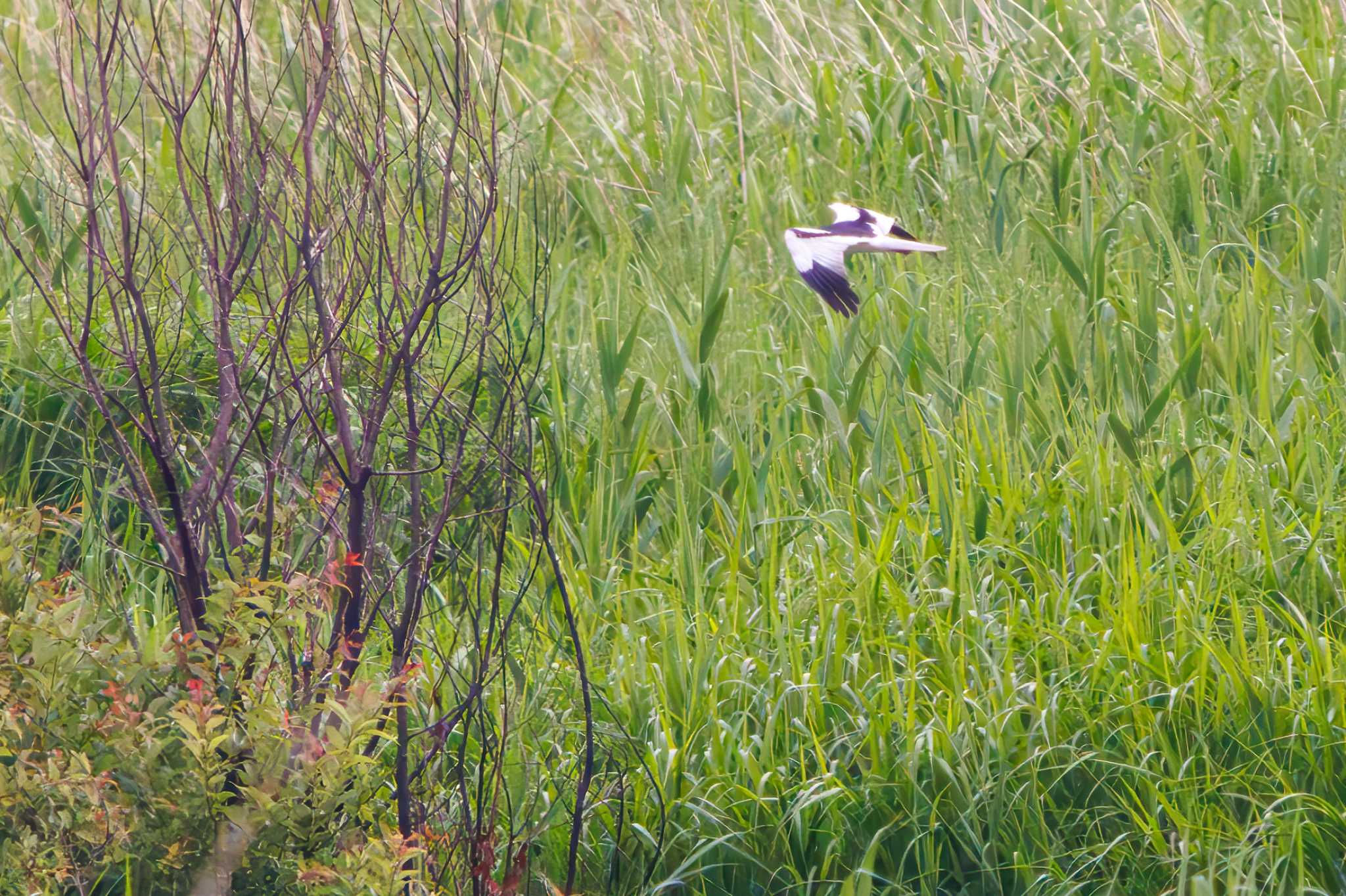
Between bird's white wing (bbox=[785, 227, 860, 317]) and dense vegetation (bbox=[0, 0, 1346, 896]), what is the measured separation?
0.11 metres

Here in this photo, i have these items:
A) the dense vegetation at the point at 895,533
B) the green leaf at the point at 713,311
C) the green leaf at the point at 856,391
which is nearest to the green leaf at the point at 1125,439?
the dense vegetation at the point at 895,533

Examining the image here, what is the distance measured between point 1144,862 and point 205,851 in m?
1.39

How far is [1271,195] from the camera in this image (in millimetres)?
4223

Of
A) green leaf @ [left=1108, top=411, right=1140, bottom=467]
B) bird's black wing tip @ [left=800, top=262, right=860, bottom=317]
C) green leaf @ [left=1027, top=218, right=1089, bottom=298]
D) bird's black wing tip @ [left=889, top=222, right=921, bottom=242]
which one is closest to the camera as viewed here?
green leaf @ [left=1108, top=411, right=1140, bottom=467]

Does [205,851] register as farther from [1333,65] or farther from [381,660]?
[1333,65]

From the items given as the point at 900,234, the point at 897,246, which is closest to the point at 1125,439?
the point at 897,246

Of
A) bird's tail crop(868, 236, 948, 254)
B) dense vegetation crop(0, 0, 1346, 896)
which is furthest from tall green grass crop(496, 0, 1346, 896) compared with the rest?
bird's tail crop(868, 236, 948, 254)

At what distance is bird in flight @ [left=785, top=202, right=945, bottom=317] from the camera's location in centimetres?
349

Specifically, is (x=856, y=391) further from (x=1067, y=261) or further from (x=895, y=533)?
(x=1067, y=261)

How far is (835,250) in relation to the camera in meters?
3.59

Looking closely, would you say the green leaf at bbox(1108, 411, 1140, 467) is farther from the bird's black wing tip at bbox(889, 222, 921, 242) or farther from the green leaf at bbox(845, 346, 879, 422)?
the bird's black wing tip at bbox(889, 222, 921, 242)

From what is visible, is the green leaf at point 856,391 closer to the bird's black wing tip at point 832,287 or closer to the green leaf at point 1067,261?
the bird's black wing tip at point 832,287

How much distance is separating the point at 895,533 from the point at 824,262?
3.03ft

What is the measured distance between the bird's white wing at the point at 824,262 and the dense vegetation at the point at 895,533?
0.11 meters
